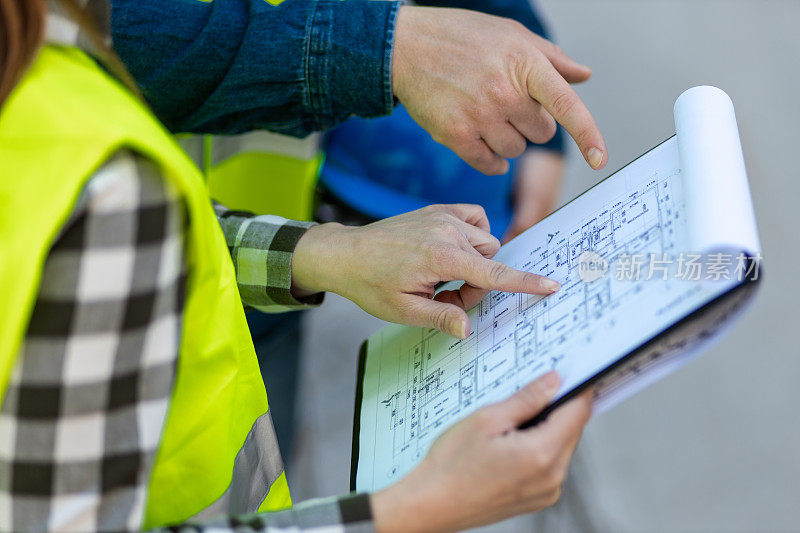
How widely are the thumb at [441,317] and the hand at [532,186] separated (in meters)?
0.58

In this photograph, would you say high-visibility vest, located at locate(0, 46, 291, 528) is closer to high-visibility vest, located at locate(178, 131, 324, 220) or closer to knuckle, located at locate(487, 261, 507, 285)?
knuckle, located at locate(487, 261, 507, 285)

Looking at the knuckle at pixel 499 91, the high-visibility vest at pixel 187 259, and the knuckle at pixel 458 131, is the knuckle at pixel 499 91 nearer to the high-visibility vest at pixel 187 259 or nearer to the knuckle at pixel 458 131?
the knuckle at pixel 458 131

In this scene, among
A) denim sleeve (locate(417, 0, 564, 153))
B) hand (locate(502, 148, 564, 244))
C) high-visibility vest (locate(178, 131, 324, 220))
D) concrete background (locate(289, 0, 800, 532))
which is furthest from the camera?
concrete background (locate(289, 0, 800, 532))

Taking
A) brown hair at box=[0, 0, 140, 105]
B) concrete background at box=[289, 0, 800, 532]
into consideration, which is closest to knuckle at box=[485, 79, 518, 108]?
brown hair at box=[0, 0, 140, 105]

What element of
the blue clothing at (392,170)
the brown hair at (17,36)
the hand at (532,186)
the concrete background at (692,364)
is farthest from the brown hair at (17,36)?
the concrete background at (692,364)

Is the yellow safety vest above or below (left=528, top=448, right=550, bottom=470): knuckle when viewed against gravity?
below

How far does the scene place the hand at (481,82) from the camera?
68 cm

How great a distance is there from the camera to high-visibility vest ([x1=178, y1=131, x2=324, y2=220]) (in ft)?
2.77

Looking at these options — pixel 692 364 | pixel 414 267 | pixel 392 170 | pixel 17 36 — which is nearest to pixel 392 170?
pixel 392 170

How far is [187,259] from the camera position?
0.43 metres

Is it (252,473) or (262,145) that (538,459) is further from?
Result: (262,145)

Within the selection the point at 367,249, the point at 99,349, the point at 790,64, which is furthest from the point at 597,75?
the point at 99,349

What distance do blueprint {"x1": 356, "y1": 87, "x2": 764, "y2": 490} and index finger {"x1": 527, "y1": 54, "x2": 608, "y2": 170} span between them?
44 mm

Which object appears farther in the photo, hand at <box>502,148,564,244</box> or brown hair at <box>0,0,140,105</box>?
hand at <box>502,148,564,244</box>
